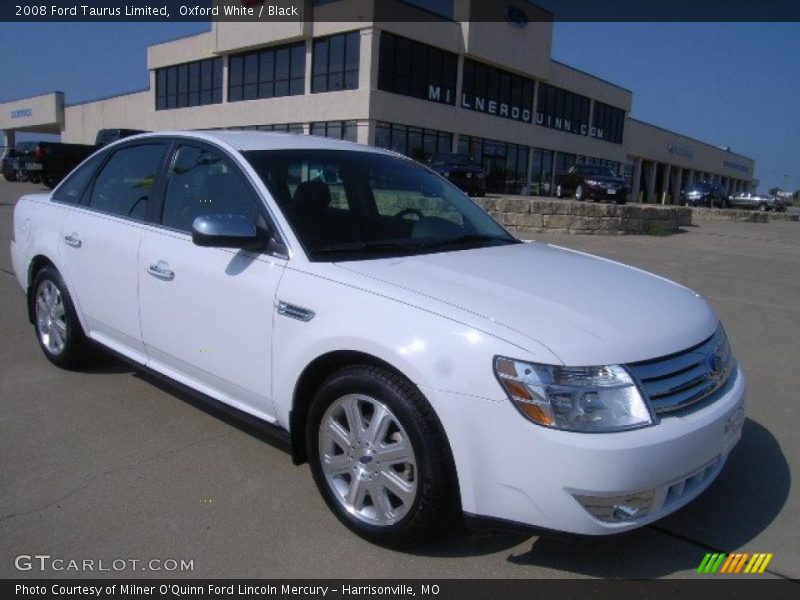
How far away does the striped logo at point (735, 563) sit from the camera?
8.57 ft

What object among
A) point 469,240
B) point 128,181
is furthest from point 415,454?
point 128,181

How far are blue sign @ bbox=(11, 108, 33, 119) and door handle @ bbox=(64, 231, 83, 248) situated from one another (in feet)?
227

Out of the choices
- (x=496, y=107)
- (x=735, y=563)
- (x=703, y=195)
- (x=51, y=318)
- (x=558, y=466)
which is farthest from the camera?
(x=496, y=107)

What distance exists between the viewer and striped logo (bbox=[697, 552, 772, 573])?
2.61 meters

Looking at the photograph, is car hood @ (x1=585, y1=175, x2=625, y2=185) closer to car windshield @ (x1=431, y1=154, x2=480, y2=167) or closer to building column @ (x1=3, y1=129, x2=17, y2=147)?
car windshield @ (x1=431, y1=154, x2=480, y2=167)

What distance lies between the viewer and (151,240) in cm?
369

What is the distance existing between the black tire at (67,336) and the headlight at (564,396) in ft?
10.7

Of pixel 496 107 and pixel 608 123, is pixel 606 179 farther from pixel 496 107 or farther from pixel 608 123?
pixel 608 123

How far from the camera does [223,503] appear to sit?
9.89ft

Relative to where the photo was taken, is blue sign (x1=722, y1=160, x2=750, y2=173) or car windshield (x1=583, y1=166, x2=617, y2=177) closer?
car windshield (x1=583, y1=166, x2=617, y2=177)

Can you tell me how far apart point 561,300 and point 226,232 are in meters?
1.50

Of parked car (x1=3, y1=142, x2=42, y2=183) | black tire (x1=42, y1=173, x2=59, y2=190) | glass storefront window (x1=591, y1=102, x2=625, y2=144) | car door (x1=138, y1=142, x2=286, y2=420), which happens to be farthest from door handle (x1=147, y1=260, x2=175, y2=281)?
glass storefront window (x1=591, y1=102, x2=625, y2=144)

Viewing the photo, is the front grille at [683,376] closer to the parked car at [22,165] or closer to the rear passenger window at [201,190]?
the rear passenger window at [201,190]

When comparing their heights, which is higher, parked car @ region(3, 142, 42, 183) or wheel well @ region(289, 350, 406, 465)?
parked car @ region(3, 142, 42, 183)
